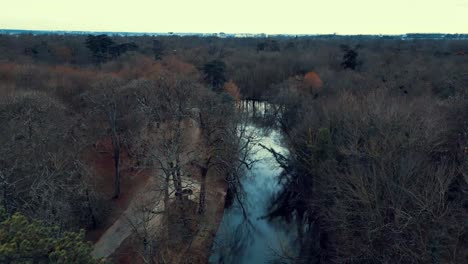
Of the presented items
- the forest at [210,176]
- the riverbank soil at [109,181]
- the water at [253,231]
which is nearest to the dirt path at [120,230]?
the forest at [210,176]

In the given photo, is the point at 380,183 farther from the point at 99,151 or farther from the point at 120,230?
the point at 99,151

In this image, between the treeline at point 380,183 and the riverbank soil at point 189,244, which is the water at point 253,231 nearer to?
the riverbank soil at point 189,244

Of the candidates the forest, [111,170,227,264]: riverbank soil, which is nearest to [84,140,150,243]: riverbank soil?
the forest

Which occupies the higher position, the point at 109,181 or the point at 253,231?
the point at 109,181

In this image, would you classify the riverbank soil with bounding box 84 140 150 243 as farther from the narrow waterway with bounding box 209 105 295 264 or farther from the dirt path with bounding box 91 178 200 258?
the narrow waterway with bounding box 209 105 295 264

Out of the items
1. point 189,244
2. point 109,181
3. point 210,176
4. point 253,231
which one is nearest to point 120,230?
point 189,244

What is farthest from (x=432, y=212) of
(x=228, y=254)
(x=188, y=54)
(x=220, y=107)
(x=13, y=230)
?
(x=188, y=54)

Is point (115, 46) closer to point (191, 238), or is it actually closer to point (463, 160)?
point (191, 238)
